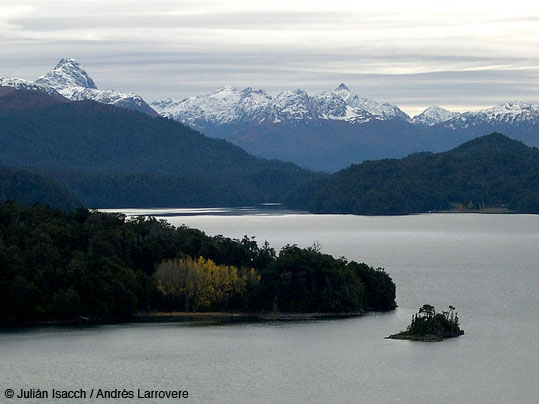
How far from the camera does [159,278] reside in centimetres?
9150

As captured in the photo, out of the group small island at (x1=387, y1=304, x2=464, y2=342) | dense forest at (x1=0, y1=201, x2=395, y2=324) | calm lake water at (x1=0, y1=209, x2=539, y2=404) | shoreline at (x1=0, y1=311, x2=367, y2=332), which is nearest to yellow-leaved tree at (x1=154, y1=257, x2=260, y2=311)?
dense forest at (x1=0, y1=201, x2=395, y2=324)

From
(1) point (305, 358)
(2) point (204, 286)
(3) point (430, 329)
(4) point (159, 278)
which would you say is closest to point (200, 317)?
(2) point (204, 286)

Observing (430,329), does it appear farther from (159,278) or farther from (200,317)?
(159,278)

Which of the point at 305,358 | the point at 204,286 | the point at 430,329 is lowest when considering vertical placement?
the point at 305,358

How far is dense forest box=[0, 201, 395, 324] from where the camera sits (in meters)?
86.4

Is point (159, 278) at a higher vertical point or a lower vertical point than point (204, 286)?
higher

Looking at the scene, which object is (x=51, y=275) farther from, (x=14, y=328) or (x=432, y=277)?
(x=432, y=277)

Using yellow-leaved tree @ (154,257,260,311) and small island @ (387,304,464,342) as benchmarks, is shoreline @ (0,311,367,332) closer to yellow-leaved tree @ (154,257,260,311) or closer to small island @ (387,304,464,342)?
yellow-leaved tree @ (154,257,260,311)

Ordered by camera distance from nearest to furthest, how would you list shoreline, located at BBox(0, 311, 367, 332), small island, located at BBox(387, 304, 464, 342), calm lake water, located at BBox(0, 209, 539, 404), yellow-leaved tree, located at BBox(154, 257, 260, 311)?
calm lake water, located at BBox(0, 209, 539, 404) → small island, located at BBox(387, 304, 464, 342) → shoreline, located at BBox(0, 311, 367, 332) → yellow-leaved tree, located at BBox(154, 257, 260, 311)

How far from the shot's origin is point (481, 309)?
93.9 meters

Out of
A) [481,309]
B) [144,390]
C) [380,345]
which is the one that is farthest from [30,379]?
[481,309]

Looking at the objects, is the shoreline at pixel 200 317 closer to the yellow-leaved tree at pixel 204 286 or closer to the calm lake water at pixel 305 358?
the yellow-leaved tree at pixel 204 286

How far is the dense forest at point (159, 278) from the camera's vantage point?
8639 centimetres

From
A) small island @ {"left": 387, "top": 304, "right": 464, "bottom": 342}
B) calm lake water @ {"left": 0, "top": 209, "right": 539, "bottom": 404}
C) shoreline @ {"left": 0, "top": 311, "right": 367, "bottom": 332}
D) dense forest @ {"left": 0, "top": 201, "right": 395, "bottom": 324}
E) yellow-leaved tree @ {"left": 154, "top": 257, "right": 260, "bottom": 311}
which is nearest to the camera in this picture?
calm lake water @ {"left": 0, "top": 209, "right": 539, "bottom": 404}
